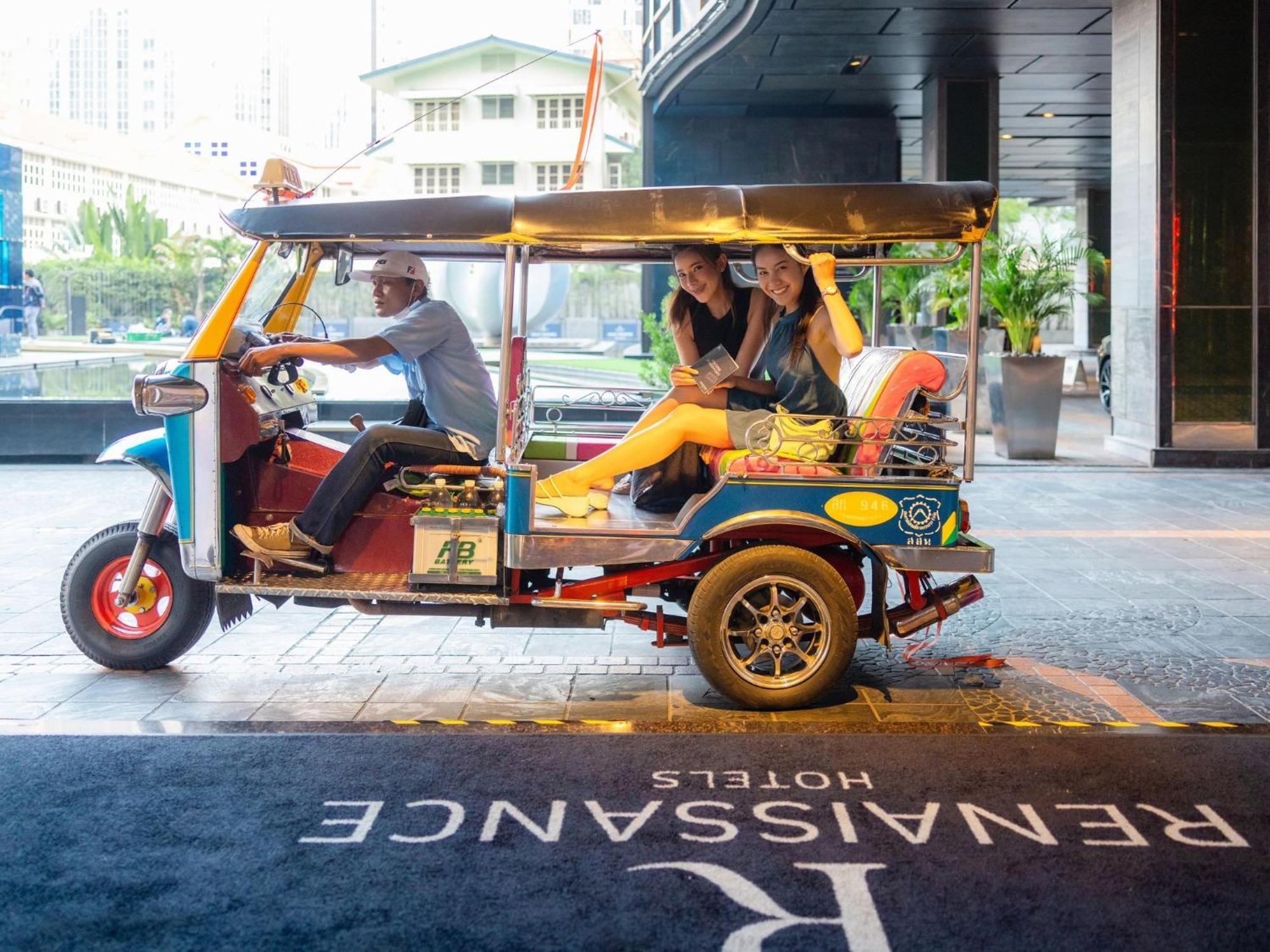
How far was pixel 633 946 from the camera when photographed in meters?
3.75

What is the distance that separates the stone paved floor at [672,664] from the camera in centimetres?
607

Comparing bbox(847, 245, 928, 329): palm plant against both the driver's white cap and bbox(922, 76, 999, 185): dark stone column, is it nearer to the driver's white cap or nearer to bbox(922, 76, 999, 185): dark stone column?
bbox(922, 76, 999, 185): dark stone column

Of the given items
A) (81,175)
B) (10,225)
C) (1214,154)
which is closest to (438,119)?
(81,175)

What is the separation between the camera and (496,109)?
21.4m

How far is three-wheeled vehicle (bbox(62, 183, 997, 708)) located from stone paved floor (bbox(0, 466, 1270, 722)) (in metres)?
0.32

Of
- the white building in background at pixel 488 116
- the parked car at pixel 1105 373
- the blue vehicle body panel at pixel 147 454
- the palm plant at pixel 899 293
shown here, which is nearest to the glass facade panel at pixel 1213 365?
the palm plant at pixel 899 293

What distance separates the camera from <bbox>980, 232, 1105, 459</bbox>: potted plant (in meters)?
15.5

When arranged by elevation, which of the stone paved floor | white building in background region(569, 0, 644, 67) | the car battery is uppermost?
white building in background region(569, 0, 644, 67)

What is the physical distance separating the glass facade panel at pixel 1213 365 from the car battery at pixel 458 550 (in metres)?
10.3

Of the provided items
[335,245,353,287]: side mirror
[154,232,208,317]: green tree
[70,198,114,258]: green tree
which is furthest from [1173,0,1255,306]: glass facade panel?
[70,198,114,258]: green tree

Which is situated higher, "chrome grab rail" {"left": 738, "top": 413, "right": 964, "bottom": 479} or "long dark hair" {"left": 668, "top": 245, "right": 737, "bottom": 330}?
"long dark hair" {"left": 668, "top": 245, "right": 737, "bottom": 330}

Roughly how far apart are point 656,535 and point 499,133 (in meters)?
16.0

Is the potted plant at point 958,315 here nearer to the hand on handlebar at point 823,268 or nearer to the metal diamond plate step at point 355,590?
the hand on handlebar at point 823,268

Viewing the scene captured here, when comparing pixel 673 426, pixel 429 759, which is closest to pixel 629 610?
pixel 673 426
